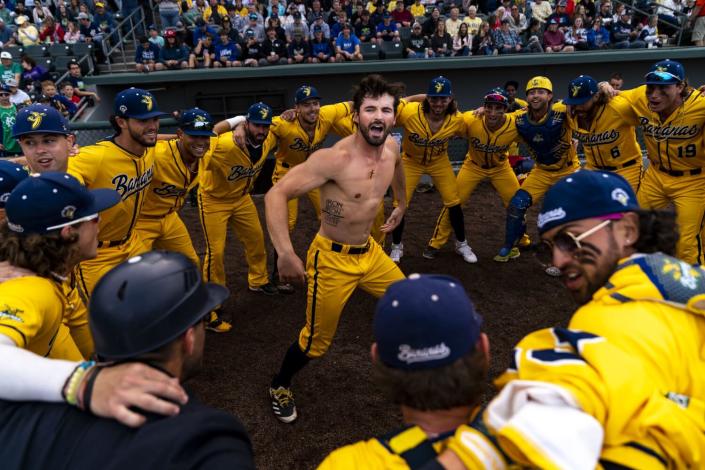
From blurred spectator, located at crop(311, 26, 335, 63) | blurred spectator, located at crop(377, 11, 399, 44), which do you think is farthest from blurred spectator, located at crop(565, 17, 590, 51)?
blurred spectator, located at crop(311, 26, 335, 63)

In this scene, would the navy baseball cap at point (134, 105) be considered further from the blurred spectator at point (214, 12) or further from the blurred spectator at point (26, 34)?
the blurred spectator at point (26, 34)

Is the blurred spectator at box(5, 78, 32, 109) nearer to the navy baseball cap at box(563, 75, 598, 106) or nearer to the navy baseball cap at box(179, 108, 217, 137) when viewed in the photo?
the navy baseball cap at box(179, 108, 217, 137)

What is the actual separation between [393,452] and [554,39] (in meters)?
13.1

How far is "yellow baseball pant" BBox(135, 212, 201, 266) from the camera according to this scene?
4.82 m

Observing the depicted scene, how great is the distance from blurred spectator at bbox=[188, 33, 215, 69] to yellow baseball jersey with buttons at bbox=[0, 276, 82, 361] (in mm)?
10173

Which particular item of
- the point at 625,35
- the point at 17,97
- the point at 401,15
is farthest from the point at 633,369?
the point at 625,35

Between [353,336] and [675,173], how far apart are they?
3793 millimetres

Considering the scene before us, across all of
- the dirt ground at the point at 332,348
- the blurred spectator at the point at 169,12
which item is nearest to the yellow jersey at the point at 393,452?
the dirt ground at the point at 332,348

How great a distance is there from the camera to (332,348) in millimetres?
4766

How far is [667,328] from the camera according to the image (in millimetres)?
1510

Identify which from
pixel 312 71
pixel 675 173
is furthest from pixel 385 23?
pixel 675 173

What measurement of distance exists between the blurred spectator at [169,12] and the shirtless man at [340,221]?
11126mm

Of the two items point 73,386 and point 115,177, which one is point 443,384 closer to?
point 73,386

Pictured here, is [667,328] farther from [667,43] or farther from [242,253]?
[667,43]
